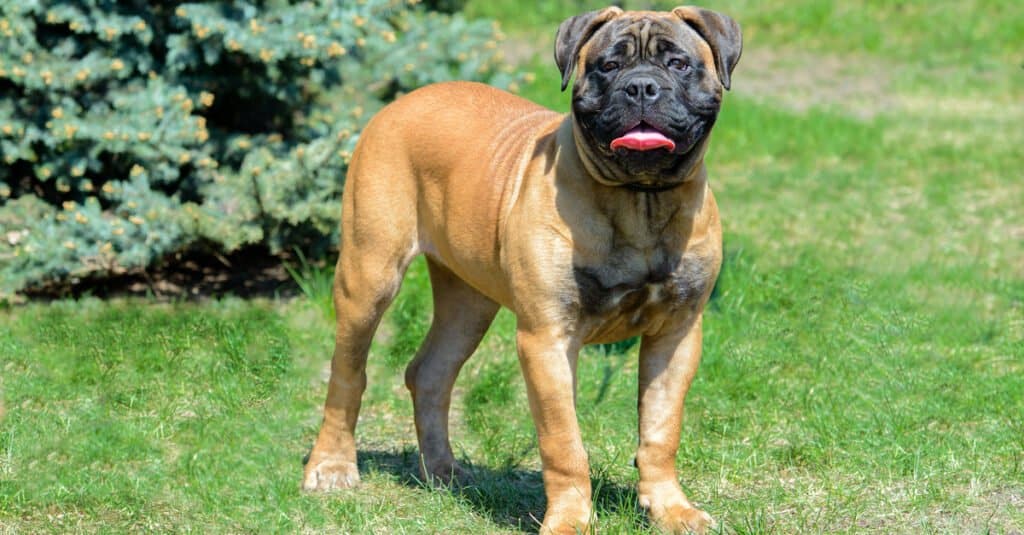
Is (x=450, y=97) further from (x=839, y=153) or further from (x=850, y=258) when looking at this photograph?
(x=839, y=153)

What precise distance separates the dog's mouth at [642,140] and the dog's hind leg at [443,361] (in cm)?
158

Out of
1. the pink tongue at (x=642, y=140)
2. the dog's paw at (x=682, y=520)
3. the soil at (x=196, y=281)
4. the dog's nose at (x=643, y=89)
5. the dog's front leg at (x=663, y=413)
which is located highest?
the dog's nose at (x=643, y=89)

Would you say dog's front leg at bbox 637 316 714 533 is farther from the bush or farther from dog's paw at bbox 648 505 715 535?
the bush

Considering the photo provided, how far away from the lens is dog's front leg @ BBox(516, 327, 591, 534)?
14.4 ft

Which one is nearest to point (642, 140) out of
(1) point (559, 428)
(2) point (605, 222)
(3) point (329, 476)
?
(2) point (605, 222)

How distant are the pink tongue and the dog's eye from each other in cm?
29

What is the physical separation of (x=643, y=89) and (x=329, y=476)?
87.8 inches

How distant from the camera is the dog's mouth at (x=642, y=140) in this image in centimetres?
411

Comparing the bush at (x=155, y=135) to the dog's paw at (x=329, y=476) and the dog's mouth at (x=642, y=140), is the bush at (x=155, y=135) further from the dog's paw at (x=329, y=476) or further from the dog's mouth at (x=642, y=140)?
the dog's mouth at (x=642, y=140)

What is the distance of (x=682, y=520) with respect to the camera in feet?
14.8

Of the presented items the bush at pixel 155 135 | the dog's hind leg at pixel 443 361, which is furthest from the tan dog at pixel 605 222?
the bush at pixel 155 135

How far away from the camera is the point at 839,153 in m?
11.0

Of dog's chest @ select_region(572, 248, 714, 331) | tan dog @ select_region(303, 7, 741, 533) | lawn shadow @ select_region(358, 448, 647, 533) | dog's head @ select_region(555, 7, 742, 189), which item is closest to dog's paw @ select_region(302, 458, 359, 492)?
lawn shadow @ select_region(358, 448, 647, 533)

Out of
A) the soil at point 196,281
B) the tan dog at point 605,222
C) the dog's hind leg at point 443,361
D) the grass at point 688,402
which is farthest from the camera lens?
the soil at point 196,281
